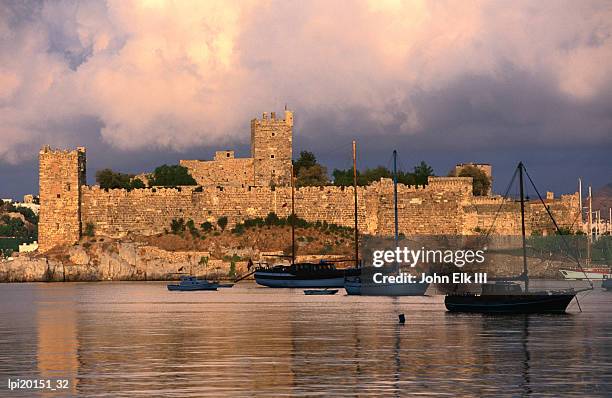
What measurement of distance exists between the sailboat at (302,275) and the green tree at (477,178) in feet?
66.5

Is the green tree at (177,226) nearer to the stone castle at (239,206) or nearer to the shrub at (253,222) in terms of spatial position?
the stone castle at (239,206)

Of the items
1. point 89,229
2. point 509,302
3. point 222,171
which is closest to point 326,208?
point 222,171

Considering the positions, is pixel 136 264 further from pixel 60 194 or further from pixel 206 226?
pixel 60 194

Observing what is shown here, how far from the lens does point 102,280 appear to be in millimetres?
70875

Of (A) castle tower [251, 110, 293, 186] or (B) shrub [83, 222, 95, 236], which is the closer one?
(B) shrub [83, 222, 95, 236]

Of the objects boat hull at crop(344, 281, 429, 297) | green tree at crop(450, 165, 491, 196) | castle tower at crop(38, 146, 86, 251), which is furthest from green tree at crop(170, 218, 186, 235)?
green tree at crop(450, 165, 491, 196)

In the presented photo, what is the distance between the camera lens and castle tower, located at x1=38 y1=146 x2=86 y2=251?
68188 mm

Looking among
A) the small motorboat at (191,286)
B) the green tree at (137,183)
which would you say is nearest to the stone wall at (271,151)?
the green tree at (137,183)

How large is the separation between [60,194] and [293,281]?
573 inches

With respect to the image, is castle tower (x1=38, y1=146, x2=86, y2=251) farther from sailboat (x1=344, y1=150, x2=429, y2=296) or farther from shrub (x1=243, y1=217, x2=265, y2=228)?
sailboat (x1=344, y1=150, x2=429, y2=296)

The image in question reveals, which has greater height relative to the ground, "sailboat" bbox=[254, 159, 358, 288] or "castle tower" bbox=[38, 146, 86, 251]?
"castle tower" bbox=[38, 146, 86, 251]

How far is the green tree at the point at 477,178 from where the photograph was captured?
80.8 meters

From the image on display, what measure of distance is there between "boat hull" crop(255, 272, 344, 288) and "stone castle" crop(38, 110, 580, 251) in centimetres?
716

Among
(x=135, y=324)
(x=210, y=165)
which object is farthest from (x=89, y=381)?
(x=210, y=165)
